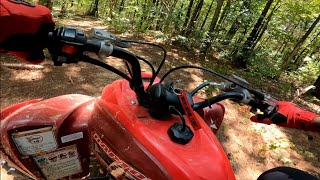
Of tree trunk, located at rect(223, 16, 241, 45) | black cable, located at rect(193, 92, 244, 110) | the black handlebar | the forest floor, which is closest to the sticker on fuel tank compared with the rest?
the black handlebar

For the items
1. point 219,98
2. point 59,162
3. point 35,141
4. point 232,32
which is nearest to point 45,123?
point 35,141

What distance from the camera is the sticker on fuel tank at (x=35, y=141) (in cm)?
178

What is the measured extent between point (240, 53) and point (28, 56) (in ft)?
33.5

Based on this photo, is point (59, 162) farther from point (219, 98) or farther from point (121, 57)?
point (219, 98)

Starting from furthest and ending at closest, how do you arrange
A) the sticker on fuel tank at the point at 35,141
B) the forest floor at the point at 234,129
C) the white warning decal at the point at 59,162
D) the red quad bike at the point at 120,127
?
the forest floor at the point at 234,129 → the white warning decal at the point at 59,162 → the sticker on fuel tank at the point at 35,141 → the red quad bike at the point at 120,127

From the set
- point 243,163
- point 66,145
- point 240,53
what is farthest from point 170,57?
point 66,145

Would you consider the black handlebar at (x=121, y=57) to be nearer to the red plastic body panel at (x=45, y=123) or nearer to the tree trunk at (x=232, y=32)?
the red plastic body panel at (x=45, y=123)

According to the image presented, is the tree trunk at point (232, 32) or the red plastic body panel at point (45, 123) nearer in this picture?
the red plastic body panel at point (45, 123)

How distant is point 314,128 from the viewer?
1590 millimetres

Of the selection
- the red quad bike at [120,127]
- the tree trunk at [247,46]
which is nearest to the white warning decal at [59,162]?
the red quad bike at [120,127]

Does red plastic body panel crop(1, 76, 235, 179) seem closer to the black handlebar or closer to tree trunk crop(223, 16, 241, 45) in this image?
the black handlebar

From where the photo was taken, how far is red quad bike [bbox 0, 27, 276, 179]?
1330 millimetres

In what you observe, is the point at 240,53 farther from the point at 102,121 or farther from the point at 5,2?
the point at 5,2

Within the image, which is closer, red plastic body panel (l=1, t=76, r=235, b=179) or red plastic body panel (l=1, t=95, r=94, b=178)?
red plastic body panel (l=1, t=76, r=235, b=179)
